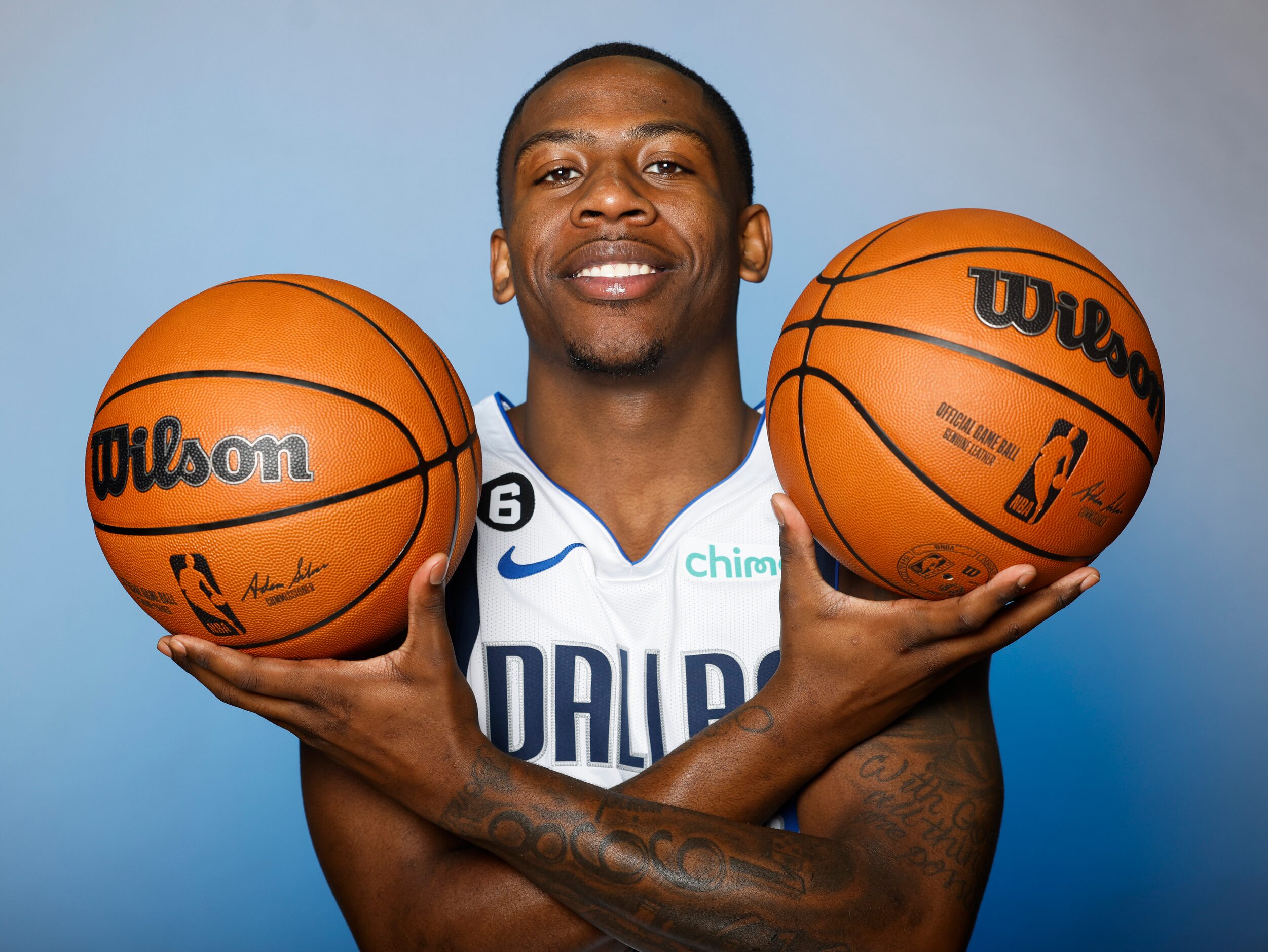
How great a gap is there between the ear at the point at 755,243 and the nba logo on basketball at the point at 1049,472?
119cm

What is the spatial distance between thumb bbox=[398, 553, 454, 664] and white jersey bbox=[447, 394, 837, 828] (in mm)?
505

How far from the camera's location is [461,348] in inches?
171

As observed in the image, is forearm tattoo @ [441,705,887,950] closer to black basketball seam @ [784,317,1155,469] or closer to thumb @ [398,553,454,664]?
thumb @ [398,553,454,664]

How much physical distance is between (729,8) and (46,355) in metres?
2.78

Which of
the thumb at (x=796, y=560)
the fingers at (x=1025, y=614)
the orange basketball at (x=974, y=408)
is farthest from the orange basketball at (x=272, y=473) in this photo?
the fingers at (x=1025, y=614)

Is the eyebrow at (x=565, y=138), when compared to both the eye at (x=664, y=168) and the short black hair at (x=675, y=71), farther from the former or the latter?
the short black hair at (x=675, y=71)

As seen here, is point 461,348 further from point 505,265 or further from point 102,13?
point 102,13

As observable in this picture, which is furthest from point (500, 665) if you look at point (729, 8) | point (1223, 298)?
point (1223, 298)

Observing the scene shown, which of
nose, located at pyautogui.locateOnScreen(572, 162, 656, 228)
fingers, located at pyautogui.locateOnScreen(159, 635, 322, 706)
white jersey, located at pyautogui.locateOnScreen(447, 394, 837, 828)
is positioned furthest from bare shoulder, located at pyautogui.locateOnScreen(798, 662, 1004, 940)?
nose, located at pyautogui.locateOnScreen(572, 162, 656, 228)

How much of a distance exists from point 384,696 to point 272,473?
1.41ft

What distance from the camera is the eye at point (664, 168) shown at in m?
2.66

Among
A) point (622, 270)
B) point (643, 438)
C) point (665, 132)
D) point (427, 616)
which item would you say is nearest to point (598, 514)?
point (643, 438)

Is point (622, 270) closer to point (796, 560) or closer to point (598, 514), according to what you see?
point (598, 514)

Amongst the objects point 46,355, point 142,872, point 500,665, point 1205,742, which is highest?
point 46,355
